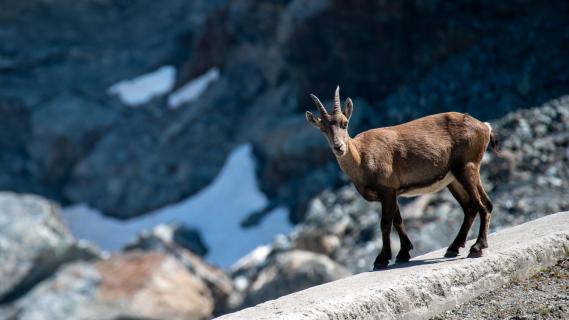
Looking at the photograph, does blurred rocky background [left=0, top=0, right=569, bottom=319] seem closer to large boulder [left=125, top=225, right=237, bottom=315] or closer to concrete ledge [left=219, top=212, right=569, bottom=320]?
large boulder [left=125, top=225, right=237, bottom=315]

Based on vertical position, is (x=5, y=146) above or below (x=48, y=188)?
above

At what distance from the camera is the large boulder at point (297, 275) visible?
19.8m

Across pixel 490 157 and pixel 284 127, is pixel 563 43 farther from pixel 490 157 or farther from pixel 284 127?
pixel 284 127

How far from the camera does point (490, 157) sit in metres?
23.3

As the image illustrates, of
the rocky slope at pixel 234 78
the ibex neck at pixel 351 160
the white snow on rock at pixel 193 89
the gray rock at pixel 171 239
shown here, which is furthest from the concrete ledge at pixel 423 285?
the white snow on rock at pixel 193 89

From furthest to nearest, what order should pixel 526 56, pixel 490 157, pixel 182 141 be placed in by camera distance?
pixel 182 141 < pixel 526 56 < pixel 490 157

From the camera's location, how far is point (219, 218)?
1353 inches

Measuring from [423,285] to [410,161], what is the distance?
1.58m

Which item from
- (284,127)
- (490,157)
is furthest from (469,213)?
(284,127)

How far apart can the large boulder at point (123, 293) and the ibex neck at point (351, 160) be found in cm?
1424

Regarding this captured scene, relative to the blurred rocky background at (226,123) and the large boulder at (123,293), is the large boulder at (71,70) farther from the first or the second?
the large boulder at (123,293)

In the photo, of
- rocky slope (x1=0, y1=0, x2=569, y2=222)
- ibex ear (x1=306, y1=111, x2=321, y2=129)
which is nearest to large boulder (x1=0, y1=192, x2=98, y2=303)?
rocky slope (x1=0, y1=0, x2=569, y2=222)

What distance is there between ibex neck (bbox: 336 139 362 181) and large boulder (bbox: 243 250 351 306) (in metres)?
12.0

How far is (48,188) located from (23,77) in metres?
7.26
